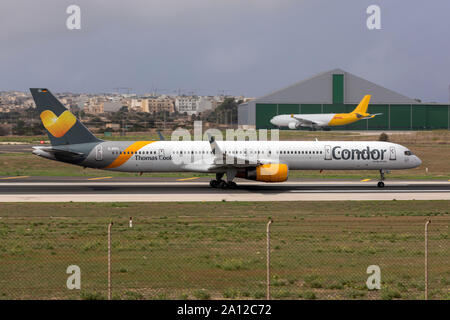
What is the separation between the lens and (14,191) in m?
39.8

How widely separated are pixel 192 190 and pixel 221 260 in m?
23.3

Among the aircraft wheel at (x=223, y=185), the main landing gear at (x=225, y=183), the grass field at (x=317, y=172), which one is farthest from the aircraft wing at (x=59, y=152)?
the grass field at (x=317, y=172)

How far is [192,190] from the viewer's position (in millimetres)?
40938

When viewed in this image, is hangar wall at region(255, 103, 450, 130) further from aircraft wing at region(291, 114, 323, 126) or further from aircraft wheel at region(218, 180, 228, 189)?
aircraft wheel at region(218, 180, 228, 189)

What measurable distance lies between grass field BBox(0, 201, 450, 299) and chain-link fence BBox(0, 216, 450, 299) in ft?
0.11

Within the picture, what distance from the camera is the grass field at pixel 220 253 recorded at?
1486cm

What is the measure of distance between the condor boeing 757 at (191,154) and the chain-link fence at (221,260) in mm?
15612

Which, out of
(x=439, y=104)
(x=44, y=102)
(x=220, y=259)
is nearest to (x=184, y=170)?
(x=44, y=102)

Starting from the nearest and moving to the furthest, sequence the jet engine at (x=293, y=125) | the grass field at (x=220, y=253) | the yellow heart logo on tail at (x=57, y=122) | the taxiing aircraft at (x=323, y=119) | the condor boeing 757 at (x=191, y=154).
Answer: the grass field at (x=220, y=253) < the condor boeing 757 at (x=191, y=154) < the yellow heart logo on tail at (x=57, y=122) < the taxiing aircraft at (x=323, y=119) < the jet engine at (x=293, y=125)

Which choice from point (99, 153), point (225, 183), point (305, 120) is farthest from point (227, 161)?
point (305, 120)

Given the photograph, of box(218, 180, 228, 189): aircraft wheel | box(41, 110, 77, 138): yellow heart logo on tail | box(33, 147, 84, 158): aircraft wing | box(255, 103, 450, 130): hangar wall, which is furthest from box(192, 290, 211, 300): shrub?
box(255, 103, 450, 130): hangar wall

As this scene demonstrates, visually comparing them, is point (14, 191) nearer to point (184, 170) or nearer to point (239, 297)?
point (184, 170)

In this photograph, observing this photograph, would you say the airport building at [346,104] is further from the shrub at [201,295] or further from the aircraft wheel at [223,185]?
the shrub at [201,295]

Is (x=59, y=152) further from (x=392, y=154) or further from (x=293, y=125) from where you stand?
(x=293, y=125)
